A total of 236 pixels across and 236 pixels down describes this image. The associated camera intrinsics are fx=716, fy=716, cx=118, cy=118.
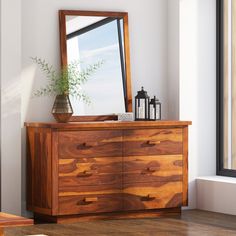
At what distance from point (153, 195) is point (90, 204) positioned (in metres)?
A: 0.57

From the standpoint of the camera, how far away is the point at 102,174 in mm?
5840

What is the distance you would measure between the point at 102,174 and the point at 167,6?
1.79 metres

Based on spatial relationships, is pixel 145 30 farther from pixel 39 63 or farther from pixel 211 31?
pixel 39 63

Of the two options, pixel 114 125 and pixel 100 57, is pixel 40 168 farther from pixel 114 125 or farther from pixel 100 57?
pixel 100 57

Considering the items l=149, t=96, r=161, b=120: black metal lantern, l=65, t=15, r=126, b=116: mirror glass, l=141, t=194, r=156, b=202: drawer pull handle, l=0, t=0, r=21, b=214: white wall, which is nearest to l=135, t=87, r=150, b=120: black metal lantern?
l=149, t=96, r=161, b=120: black metal lantern

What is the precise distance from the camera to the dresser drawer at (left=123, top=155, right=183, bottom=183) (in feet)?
19.5

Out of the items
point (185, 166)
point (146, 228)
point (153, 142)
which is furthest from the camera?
point (185, 166)

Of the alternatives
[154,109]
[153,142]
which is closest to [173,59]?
[154,109]

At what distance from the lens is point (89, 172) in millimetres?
5777

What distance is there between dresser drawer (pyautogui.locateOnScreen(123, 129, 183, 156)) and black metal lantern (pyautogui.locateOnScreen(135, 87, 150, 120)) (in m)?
0.29

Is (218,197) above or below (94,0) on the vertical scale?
below

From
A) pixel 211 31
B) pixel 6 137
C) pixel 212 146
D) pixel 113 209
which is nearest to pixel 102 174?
pixel 113 209

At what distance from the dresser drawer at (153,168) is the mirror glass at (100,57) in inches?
23.4

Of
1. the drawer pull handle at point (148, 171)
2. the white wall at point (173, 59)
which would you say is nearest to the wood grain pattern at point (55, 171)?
the drawer pull handle at point (148, 171)
